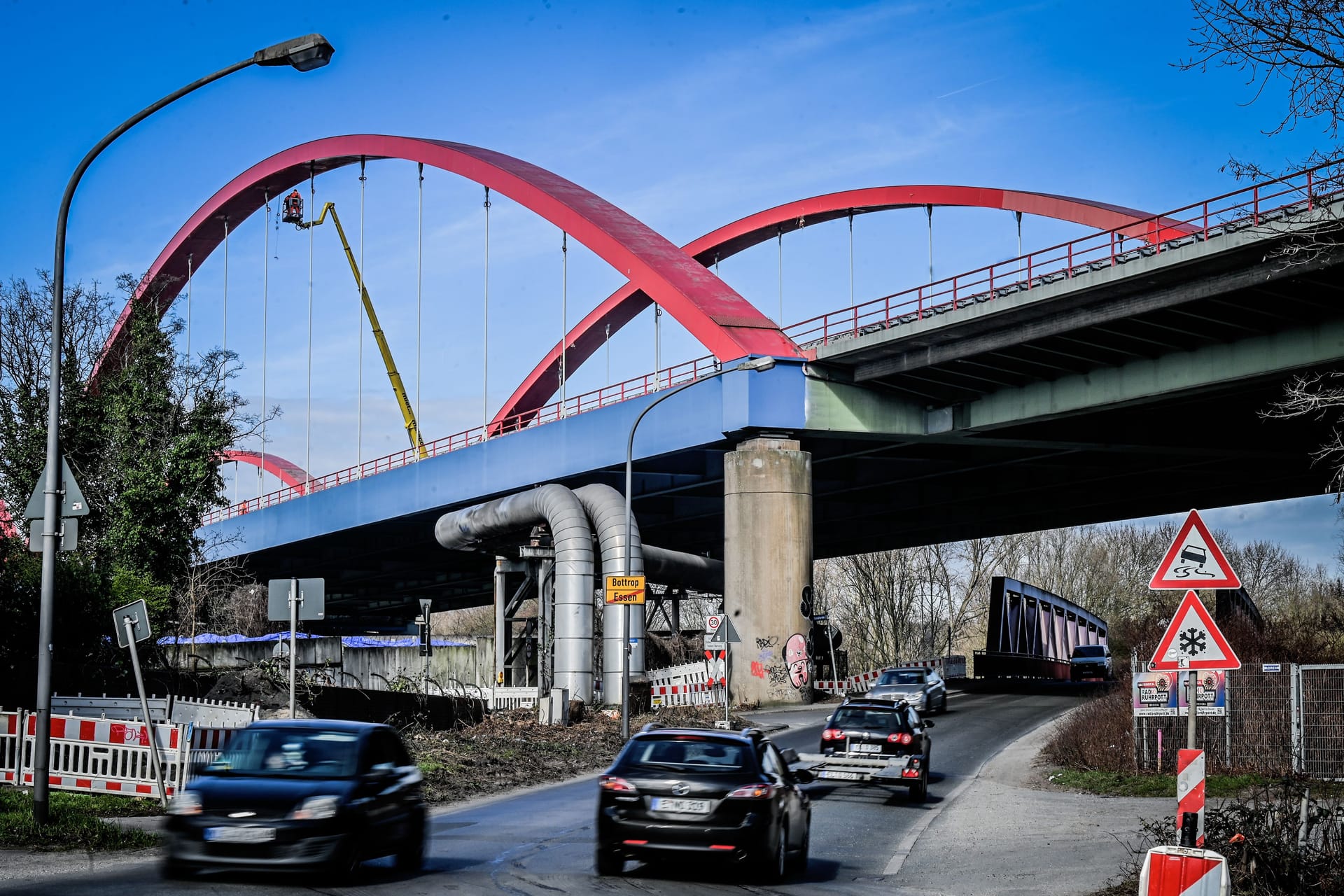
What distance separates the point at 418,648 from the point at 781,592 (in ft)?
60.3

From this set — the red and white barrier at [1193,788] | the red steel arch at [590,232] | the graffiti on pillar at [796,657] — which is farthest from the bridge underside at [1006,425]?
the red and white barrier at [1193,788]

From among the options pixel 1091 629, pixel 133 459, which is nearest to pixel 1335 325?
pixel 133 459

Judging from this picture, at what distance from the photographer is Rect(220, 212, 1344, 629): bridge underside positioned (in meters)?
31.4

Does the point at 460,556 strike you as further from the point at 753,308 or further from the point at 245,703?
the point at 245,703

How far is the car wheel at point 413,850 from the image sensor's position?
12.8 m

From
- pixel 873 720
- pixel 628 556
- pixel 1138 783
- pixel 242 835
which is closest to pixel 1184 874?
pixel 242 835

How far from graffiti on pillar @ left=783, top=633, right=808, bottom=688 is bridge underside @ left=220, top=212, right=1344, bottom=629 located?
19.7 feet

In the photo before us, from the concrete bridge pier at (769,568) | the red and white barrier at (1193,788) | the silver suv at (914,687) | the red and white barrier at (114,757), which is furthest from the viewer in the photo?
the concrete bridge pier at (769,568)

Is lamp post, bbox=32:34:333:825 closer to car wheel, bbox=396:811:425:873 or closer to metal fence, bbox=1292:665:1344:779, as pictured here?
car wheel, bbox=396:811:425:873

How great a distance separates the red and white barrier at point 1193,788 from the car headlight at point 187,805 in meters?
7.51

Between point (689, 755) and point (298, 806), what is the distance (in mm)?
3523

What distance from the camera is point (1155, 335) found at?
3331 cm

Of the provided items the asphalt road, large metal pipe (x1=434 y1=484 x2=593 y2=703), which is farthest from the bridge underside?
the asphalt road

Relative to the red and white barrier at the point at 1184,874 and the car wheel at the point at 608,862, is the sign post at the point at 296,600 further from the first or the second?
the red and white barrier at the point at 1184,874
